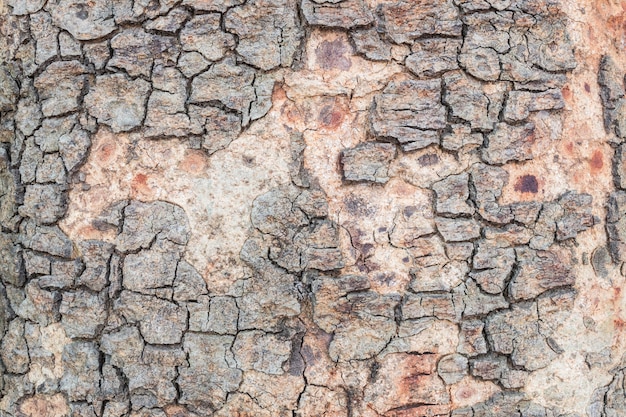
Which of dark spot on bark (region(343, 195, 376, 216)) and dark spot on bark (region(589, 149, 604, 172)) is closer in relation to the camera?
dark spot on bark (region(343, 195, 376, 216))

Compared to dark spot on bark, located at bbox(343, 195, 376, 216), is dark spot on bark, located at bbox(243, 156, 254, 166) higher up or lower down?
higher up

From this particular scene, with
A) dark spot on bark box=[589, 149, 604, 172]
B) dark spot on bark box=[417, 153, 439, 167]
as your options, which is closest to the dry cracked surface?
dark spot on bark box=[417, 153, 439, 167]

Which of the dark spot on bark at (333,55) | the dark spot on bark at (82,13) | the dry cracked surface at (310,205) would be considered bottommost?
the dry cracked surface at (310,205)

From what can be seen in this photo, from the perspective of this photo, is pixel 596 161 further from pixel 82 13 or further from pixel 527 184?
pixel 82 13

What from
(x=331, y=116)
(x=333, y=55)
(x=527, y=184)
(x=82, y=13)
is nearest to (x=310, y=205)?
(x=331, y=116)

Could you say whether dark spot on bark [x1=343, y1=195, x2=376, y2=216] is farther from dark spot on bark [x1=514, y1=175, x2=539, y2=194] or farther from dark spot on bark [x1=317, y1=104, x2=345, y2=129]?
dark spot on bark [x1=514, y1=175, x2=539, y2=194]

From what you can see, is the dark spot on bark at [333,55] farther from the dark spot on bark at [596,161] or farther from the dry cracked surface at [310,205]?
the dark spot on bark at [596,161]

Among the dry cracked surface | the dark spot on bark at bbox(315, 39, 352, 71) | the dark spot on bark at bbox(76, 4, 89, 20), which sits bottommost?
the dry cracked surface

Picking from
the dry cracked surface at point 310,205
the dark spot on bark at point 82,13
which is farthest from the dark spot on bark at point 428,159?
the dark spot on bark at point 82,13
